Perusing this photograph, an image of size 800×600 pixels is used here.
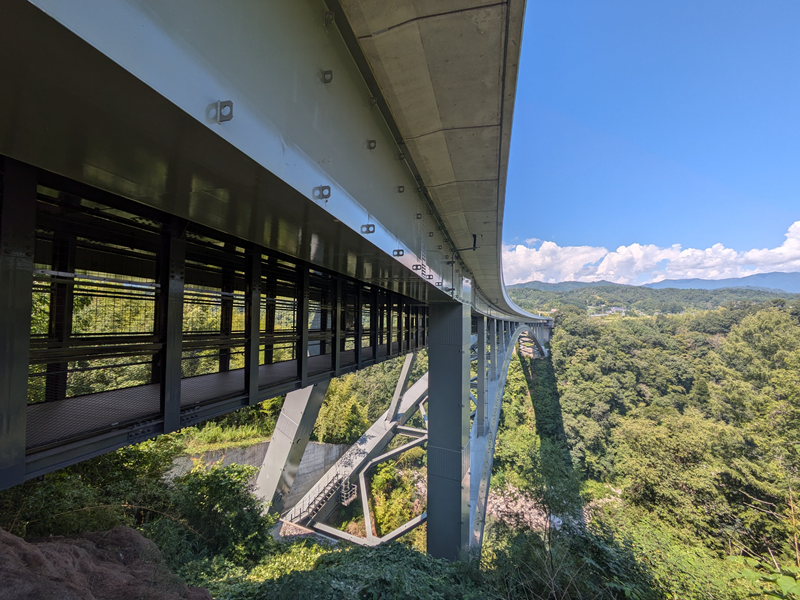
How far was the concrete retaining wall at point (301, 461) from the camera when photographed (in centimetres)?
1612

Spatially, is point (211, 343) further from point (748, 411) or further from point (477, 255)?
point (748, 411)

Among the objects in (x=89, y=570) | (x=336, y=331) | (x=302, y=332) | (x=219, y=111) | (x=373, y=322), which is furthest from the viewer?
(x=373, y=322)

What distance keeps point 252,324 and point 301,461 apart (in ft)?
48.0

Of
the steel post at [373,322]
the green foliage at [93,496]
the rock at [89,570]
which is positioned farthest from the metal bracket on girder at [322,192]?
the green foliage at [93,496]

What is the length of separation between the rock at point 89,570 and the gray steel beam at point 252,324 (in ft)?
7.21

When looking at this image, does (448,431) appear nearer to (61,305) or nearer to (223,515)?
(223,515)

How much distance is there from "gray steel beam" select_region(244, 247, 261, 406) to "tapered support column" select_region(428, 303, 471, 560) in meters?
4.65

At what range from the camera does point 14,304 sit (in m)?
1.52

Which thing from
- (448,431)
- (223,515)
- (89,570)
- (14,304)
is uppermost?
(14,304)

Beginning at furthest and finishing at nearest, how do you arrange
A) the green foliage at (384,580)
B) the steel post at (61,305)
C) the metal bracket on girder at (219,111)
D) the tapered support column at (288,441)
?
the tapered support column at (288,441) < the green foliage at (384,580) < the steel post at (61,305) < the metal bracket on girder at (219,111)

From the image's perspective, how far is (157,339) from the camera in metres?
2.32

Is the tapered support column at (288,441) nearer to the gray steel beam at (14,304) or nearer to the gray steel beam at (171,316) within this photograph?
the gray steel beam at (171,316)

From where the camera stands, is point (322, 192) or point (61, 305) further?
point (61, 305)

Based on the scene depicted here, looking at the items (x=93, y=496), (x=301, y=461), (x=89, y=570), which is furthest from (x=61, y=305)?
(x=301, y=461)
